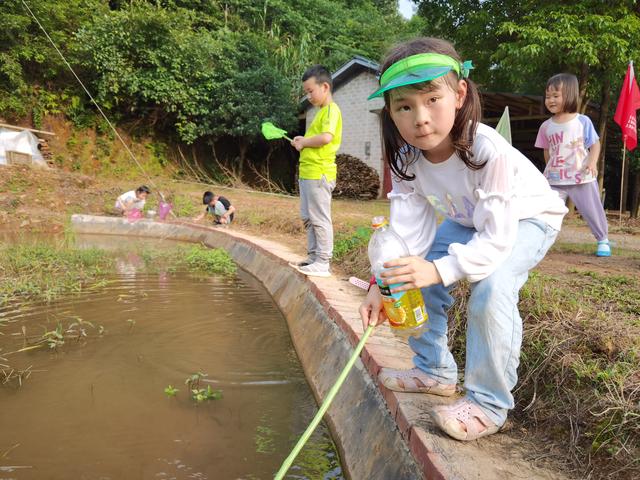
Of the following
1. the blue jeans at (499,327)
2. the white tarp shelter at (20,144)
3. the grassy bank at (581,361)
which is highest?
the white tarp shelter at (20,144)

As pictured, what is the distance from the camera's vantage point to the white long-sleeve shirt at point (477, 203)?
1.61 meters

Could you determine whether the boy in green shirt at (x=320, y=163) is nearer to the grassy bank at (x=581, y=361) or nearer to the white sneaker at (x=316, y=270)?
the white sneaker at (x=316, y=270)

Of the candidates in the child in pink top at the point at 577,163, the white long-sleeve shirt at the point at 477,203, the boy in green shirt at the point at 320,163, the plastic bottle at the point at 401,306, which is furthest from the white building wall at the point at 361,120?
the plastic bottle at the point at 401,306

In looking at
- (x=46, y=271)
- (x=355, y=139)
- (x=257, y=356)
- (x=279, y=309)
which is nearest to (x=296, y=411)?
(x=257, y=356)

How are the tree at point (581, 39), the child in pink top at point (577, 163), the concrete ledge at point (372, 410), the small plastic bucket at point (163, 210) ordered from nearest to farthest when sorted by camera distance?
1. the concrete ledge at point (372, 410)
2. the child in pink top at point (577, 163)
3. the tree at point (581, 39)
4. the small plastic bucket at point (163, 210)

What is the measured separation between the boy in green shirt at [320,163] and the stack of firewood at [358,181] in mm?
11437

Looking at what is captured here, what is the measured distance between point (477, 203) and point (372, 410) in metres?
0.96

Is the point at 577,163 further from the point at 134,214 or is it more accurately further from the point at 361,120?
the point at 361,120

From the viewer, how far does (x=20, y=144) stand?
13984 mm

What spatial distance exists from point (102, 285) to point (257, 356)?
230 cm

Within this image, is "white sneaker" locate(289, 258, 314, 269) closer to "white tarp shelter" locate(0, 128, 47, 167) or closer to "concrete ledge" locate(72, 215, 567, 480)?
"concrete ledge" locate(72, 215, 567, 480)

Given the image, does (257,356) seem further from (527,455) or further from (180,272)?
(180,272)

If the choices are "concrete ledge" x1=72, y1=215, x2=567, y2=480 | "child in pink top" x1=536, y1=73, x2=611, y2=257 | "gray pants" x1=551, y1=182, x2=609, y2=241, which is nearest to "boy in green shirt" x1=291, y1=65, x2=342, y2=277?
"concrete ledge" x1=72, y1=215, x2=567, y2=480

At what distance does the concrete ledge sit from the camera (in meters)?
1.54
